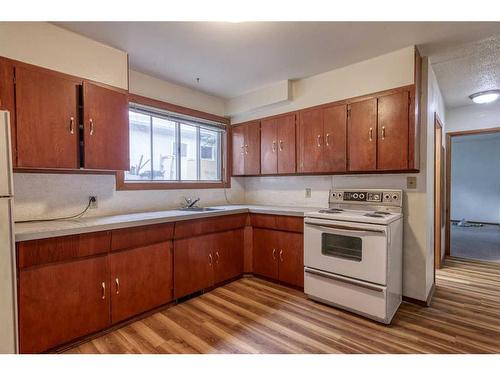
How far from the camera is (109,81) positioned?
7.38ft

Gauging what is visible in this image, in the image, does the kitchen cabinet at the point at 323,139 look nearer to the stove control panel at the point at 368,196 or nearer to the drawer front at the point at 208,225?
the stove control panel at the point at 368,196

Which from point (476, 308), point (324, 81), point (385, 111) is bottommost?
point (476, 308)

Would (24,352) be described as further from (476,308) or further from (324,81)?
(476,308)

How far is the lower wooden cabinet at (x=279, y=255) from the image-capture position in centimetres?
277

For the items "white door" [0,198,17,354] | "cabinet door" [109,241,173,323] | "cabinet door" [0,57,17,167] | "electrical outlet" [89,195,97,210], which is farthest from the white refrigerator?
"electrical outlet" [89,195,97,210]

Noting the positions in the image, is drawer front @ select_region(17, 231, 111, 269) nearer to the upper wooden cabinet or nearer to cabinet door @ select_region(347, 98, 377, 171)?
the upper wooden cabinet

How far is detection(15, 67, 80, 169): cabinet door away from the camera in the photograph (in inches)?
70.5

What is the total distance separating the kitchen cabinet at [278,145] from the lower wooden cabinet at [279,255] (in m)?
0.81

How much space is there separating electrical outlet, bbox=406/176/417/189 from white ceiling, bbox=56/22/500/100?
1.19 metres

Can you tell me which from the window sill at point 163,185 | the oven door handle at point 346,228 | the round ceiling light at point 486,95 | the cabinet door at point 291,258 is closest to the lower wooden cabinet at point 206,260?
the cabinet door at point 291,258

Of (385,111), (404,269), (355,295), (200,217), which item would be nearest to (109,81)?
(200,217)

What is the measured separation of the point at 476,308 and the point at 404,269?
2.31 feet

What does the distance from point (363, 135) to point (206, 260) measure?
6.89ft

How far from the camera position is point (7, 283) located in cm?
141
